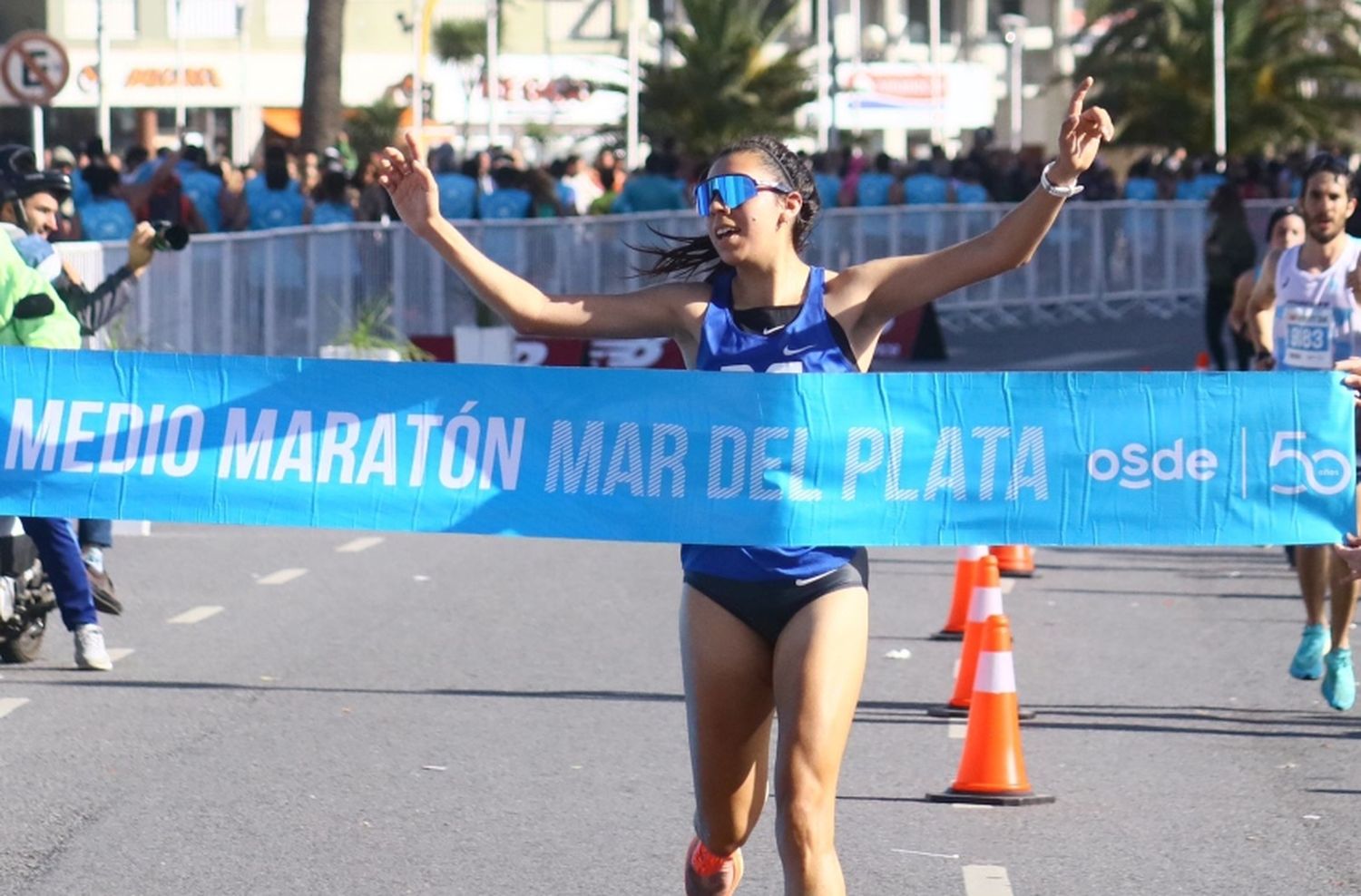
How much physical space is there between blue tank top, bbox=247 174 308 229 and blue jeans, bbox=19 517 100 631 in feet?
40.6

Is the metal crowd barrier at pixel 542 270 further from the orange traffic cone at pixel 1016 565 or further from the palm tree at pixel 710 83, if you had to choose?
the palm tree at pixel 710 83

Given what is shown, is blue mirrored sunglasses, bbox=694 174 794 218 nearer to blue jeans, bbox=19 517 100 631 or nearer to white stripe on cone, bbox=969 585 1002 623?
white stripe on cone, bbox=969 585 1002 623

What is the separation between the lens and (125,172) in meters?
26.8

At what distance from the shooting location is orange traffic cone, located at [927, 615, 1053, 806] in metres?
8.43

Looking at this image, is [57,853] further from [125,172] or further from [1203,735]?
[125,172]

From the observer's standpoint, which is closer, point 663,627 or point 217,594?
point 663,627

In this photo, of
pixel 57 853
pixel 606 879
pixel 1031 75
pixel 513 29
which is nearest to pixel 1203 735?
pixel 606 879

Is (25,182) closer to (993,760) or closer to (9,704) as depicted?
(9,704)

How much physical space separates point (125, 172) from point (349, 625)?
607 inches

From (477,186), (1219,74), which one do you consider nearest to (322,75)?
(477,186)

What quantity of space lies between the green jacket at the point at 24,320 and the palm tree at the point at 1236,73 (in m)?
51.2

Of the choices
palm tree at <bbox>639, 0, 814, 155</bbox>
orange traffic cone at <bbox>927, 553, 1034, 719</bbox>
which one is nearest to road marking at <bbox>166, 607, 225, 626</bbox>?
orange traffic cone at <bbox>927, 553, 1034, 719</bbox>

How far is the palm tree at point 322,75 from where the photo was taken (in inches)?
1150

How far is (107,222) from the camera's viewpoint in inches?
795
